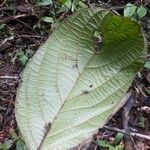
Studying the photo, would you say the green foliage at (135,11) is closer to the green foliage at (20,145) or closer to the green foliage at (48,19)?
the green foliage at (48,19)

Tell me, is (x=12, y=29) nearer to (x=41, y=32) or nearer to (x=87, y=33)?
(x=41, y=32)

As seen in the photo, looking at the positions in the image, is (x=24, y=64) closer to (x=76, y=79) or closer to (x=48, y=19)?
(x=48, y=19)

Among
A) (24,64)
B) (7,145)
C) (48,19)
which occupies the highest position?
(48,19)

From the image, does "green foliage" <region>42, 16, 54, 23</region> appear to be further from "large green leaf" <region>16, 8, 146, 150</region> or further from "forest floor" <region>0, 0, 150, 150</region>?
"large green leaf" <region>16, 8, 146, 150</region>

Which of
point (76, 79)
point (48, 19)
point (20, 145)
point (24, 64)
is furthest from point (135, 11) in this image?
point (76, 79)

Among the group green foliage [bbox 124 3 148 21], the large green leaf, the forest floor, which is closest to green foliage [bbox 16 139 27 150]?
the forest floor

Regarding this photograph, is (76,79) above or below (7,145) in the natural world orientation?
above

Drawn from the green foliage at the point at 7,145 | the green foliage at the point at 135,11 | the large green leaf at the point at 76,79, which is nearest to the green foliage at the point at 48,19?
the green foliage at the point at 135,11
